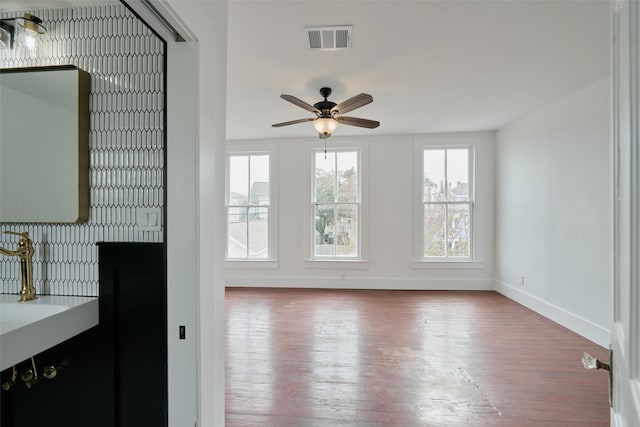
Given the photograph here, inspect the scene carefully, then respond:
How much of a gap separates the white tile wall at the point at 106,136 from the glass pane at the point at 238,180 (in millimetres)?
4266

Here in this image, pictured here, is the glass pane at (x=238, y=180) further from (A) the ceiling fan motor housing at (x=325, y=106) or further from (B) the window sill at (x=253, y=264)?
(A) the ceiling fan motor housing at (x=325, y=106)

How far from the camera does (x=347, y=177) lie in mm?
5809

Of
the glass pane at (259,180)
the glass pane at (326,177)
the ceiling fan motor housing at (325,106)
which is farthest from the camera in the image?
the glass pane at (259,180)

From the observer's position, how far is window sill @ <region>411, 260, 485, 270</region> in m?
5.50

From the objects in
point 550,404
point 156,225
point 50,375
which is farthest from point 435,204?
point 50,375

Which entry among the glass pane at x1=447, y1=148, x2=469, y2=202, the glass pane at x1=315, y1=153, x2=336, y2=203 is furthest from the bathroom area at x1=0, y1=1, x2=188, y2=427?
the glass pane at x1=447, y1=148, x2=469, y2=202

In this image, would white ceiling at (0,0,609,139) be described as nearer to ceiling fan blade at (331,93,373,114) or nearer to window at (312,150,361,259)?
ceiling fan blade at (331,93,373,114)

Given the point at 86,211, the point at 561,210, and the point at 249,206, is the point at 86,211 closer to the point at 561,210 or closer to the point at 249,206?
the point at 249,206

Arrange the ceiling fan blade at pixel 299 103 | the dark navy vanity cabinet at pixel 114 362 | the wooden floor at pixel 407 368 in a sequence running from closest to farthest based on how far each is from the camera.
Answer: the dark navy vanity cabinet at pixel 114 362
the wooden floor at pixel 407 368
the ceiling fan blade at pixel 299 103

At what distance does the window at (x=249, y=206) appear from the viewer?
594cm

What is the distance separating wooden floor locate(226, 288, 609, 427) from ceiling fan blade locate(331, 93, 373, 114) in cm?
237

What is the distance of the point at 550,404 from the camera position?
7.63 feet

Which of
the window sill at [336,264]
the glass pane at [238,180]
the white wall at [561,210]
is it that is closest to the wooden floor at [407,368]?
the white wall at [561,210]

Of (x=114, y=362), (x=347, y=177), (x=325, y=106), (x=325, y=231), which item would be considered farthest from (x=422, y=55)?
(x=325, y=231)
